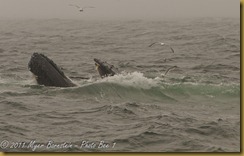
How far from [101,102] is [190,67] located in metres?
9.12

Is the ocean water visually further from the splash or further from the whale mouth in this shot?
the whale mouth

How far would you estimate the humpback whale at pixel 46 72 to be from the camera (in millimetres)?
16219

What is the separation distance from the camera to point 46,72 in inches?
648

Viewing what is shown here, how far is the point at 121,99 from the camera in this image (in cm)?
1609

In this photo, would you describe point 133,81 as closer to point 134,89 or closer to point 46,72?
point 134,89

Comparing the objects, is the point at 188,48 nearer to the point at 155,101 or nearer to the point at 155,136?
the point at 155,101

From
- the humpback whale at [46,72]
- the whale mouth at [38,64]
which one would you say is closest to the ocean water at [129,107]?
the humpback whale at [46,72]

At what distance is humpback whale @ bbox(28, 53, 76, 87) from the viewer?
53.2ft
